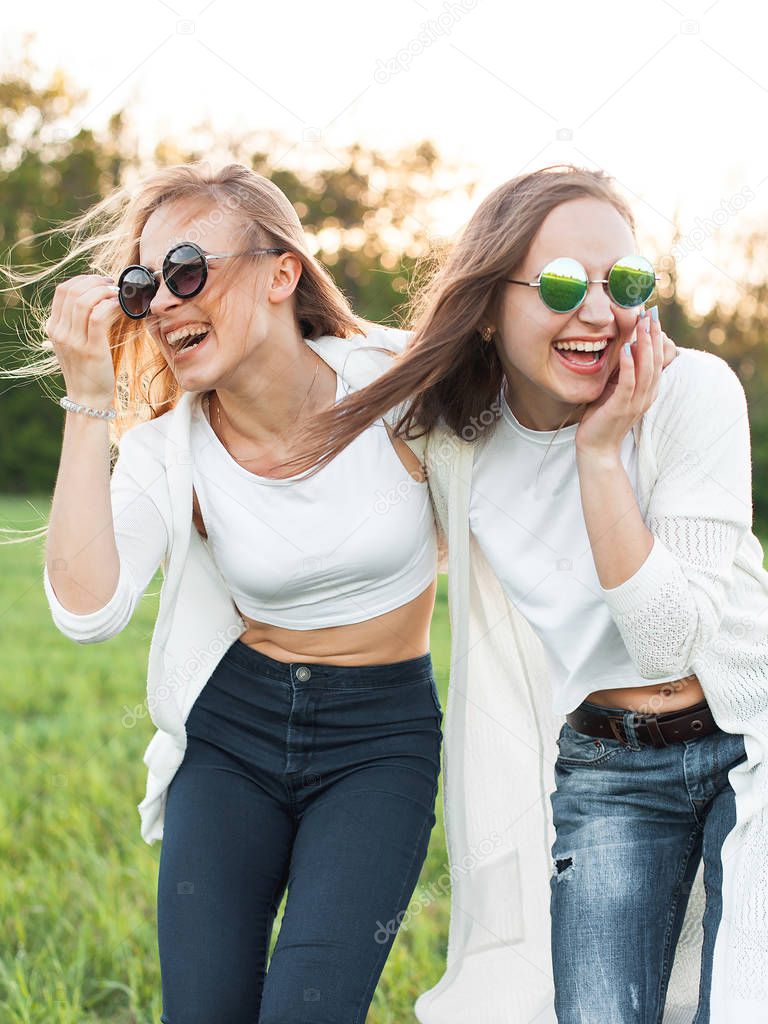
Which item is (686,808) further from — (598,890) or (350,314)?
(350,314)

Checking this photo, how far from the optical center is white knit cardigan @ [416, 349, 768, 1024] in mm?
2230

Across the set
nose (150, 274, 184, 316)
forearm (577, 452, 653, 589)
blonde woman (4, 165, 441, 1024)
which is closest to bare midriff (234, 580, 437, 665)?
blonde woman (4, 165, 441, 1024)

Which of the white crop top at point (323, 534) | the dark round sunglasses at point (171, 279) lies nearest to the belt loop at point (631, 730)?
the white crop top at point (323, 534)

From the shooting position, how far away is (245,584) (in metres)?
2.76

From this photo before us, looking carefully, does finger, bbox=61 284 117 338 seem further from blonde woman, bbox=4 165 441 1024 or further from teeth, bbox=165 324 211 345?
teeth, bbox=165 324 211 345

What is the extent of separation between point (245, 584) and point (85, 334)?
680 millimetres

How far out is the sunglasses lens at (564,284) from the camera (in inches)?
91.4

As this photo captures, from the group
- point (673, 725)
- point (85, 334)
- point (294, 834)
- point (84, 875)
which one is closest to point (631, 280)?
point (673, 725)

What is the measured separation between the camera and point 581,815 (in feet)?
8.24

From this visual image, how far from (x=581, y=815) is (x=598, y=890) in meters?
0.17

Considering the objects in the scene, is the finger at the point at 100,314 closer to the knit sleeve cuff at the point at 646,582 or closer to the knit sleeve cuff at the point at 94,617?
the knit sleeve cuff at the point at 94,617

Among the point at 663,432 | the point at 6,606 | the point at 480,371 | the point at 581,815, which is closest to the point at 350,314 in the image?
the point at 480,371

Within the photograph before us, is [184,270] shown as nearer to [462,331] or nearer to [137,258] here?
[137,258]

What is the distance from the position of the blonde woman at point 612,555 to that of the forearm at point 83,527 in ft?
1.59
